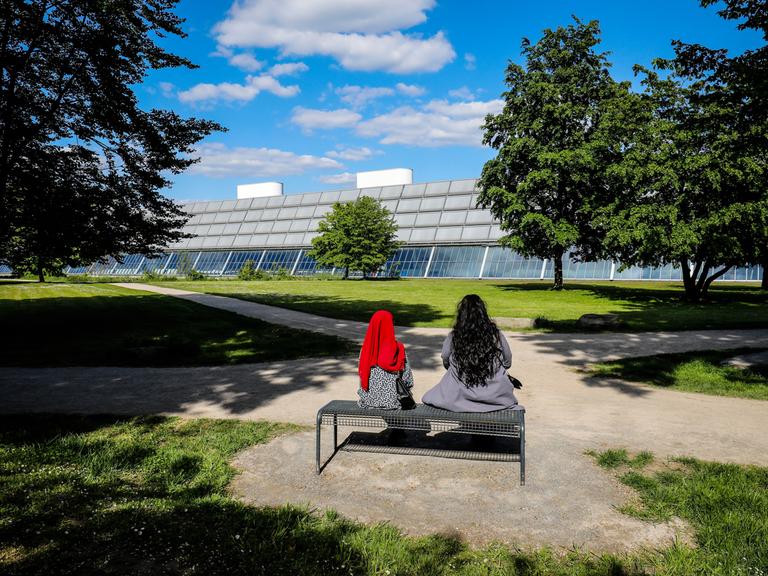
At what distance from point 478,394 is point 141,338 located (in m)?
10.8

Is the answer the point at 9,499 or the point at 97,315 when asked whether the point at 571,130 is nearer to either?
the point at 97,315

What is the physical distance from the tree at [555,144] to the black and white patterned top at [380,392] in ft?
77.7

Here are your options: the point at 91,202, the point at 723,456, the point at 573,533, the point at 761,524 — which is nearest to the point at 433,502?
the point at 573,533

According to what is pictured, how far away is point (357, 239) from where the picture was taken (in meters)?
46.1

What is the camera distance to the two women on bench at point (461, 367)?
5250 millimetres

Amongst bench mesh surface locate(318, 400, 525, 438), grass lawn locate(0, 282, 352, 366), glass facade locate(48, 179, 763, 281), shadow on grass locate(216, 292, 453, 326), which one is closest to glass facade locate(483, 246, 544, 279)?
glass facade locate(48, 179, 763, 281)

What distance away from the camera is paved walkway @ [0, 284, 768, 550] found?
4.18 metres

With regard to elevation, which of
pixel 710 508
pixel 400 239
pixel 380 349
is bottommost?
pixel 710 508

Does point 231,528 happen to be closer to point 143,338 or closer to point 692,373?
point 692,373

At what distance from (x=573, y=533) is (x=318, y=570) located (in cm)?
202

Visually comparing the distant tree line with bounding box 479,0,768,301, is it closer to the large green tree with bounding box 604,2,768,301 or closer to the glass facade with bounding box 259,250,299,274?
the large green tree with bounding box 604,2,768,301

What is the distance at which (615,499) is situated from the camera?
4449 millimetres

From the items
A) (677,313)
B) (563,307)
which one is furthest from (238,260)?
(677,313)

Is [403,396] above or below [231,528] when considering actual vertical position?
above
